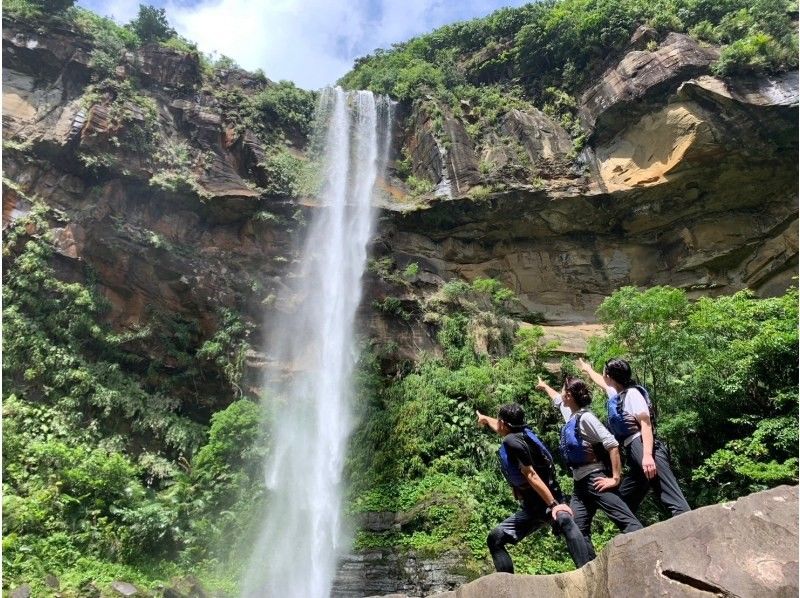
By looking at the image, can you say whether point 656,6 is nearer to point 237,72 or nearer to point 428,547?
point 237,72

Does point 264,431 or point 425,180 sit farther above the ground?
point 425,180

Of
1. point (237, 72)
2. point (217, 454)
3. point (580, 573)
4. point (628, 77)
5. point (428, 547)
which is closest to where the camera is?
point (580, 573)

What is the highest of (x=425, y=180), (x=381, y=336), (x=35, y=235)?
(x=425, y=180)

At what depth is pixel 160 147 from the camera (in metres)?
17.7

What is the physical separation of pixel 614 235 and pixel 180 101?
16.1 metres

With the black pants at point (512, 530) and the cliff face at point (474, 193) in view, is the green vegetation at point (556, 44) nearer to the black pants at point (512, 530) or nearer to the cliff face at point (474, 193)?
the cliff face at point (474, 193)

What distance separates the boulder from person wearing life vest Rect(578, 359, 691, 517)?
1.27 feet

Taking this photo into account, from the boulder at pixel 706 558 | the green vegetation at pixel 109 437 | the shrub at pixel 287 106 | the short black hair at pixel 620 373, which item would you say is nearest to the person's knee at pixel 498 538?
the boulder at pixel 706 558

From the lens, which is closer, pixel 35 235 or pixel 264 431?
pixel 264 431

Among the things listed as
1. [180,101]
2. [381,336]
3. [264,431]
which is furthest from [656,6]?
[264,431]

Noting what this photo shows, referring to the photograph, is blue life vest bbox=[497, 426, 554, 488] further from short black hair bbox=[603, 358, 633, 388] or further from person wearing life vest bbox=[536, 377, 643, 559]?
short black hair bbox=[603, 358, 633, 388]

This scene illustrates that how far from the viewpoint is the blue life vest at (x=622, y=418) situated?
3.98 m

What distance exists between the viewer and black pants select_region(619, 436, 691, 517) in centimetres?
374

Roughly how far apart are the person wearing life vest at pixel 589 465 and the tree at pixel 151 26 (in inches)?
874
